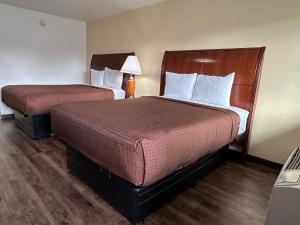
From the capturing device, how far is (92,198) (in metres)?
1.73

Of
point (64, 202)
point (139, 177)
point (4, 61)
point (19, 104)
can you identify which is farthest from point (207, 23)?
point (4, 61)

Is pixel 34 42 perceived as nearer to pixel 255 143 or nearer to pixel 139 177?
pixel 139 177

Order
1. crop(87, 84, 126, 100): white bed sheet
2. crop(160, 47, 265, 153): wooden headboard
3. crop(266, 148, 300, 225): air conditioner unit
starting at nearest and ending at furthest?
crop(266, 148, 300, 225): air conditioner unit, crop(160, 47, 265, 153): wooden headboard, crop(87, 84, 126, 100): white bed sheet

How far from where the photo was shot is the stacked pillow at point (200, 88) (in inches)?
100.0

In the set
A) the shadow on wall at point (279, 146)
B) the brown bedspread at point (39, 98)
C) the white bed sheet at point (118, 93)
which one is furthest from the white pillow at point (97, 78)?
the shadow on wall at point (279, 146)

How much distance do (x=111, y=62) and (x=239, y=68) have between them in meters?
2.73

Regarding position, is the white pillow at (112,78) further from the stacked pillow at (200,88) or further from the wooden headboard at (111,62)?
the stacked pillow at (200,88)

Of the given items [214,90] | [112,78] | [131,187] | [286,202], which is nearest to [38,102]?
[112,78]

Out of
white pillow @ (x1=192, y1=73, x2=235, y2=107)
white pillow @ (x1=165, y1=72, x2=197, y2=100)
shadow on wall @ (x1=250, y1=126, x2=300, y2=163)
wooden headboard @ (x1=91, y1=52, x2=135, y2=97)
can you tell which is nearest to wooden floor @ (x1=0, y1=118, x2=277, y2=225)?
shadow on wall @ (x1=250, y1=126, x2=300, y2=163)

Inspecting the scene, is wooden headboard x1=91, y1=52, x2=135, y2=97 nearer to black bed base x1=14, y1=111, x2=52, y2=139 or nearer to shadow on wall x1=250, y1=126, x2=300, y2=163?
black bed base x1=14, y1=111, x2=52, y2=139

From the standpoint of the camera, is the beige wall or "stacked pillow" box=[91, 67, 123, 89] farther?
"stacked pillow" box=[91, 67, 123, 89]

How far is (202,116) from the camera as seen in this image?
1.89 m

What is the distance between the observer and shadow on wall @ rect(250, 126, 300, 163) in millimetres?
2289

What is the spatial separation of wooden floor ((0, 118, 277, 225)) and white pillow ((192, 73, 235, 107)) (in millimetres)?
845
